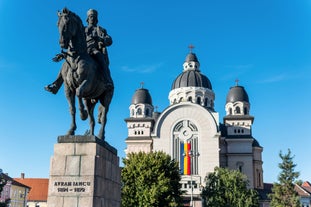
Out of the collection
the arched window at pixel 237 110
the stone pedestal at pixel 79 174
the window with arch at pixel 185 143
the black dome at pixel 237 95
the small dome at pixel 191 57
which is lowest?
the stone pedestal at pixel 79 174

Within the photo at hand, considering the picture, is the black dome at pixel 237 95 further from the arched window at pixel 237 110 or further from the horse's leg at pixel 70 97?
the horse's leg at pixel 70 97

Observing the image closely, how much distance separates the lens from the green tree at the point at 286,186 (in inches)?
1662

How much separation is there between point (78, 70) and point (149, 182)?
28584mm

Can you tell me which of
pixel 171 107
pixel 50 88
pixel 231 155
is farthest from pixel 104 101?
pixel 231 155

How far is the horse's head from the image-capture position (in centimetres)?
915

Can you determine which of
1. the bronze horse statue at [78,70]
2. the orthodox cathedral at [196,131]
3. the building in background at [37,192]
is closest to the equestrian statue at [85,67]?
the bronze horse statue at [78,70]

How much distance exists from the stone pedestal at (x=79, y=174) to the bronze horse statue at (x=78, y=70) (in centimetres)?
56

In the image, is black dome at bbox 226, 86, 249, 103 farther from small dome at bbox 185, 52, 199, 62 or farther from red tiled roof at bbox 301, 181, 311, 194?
red tiled roof at bbox 301, 181, 311, 194

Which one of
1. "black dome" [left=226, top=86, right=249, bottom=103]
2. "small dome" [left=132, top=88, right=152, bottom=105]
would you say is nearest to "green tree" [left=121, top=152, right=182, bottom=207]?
"black dome" [left=226, top=86, right=249, bottom=103]

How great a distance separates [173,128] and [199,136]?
406 cm

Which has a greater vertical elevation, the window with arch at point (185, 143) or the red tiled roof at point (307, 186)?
the window with arch at point (185, 143)

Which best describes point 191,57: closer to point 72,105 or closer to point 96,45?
point 96,45

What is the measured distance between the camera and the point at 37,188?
267ft

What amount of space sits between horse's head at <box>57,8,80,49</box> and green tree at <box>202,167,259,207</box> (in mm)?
37465
